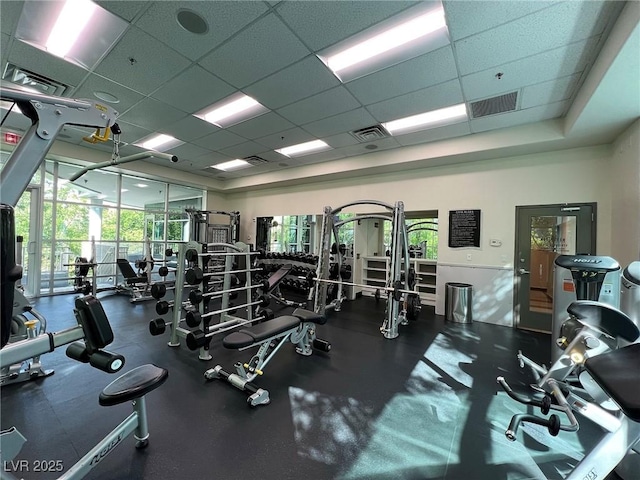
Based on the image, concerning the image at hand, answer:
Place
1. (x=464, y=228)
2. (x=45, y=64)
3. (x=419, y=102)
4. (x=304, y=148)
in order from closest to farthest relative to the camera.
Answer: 1. (x=45, y=64)
2. (x=419, y=102)
3. (x=464, y=228)
4. (x=304, y=148)

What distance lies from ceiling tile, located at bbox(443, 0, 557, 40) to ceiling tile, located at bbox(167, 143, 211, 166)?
4.67m

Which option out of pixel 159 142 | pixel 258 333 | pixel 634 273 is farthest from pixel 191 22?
pixel 634 273

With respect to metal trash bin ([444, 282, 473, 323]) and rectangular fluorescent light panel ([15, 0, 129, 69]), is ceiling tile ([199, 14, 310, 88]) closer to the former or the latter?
rectangular fluorescent light panel ([15, 0, 129, 69])

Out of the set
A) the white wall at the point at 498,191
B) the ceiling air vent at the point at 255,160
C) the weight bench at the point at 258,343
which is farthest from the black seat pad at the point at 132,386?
the ceiling air vent at the point at 255,160

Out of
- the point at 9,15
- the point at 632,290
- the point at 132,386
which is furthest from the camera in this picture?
the point at 9,15

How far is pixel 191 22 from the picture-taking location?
2.27 metres

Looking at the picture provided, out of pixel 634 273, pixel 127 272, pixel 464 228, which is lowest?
pixel 127 272

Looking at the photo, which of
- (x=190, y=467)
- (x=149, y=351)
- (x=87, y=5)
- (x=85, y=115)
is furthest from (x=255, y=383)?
(x=87, y=5)

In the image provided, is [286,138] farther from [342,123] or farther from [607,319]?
[607,319]

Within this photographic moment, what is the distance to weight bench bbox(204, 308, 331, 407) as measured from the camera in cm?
217

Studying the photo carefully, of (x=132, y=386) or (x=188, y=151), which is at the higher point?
(x=188, y=151)

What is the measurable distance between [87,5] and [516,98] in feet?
14.4

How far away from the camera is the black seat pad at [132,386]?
1386 millimetres

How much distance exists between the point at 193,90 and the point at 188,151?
8.31ft
